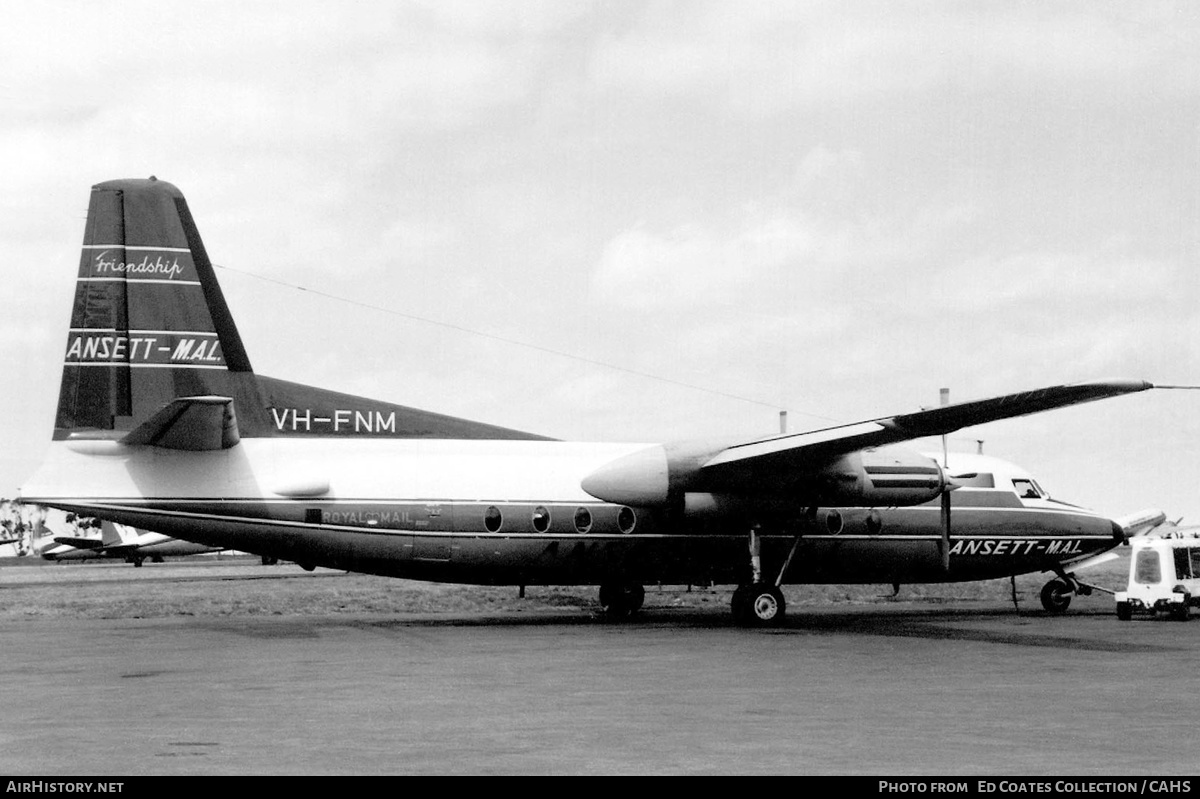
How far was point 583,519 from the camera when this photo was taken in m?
22.7

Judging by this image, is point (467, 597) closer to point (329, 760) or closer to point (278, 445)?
point (278, 445)

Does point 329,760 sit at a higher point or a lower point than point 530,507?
lower

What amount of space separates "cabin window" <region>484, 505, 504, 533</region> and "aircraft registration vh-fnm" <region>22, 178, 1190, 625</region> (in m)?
0.03

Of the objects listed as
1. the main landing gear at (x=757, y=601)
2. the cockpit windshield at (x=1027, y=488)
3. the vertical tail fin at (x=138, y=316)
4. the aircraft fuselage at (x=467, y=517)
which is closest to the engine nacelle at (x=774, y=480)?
the aircraft fuselage at (x=467, y=517)

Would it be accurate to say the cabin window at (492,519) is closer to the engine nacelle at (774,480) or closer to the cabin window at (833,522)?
the engine nacelle at (774,480)

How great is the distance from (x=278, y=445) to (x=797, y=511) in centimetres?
932

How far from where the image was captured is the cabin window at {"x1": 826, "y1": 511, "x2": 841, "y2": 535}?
24000 millimetres

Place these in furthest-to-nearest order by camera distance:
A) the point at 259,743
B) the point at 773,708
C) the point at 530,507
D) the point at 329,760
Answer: the point at 530,507 < the point at 773,708 < the point at 259,743 < the point at 329,760

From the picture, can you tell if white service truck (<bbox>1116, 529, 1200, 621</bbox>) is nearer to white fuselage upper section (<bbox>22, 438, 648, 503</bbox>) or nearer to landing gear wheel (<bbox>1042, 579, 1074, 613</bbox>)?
landing gear wheel (<bbox>1042, 579, 1074, 613</bbox>)

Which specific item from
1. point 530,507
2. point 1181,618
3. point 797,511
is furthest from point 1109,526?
point 530,507

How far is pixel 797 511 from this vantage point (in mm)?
22906

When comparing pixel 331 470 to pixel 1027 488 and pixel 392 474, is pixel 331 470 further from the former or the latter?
pixel 1027 488

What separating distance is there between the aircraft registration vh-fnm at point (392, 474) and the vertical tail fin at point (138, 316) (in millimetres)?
26

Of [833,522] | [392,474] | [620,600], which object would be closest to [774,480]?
[833,522]
